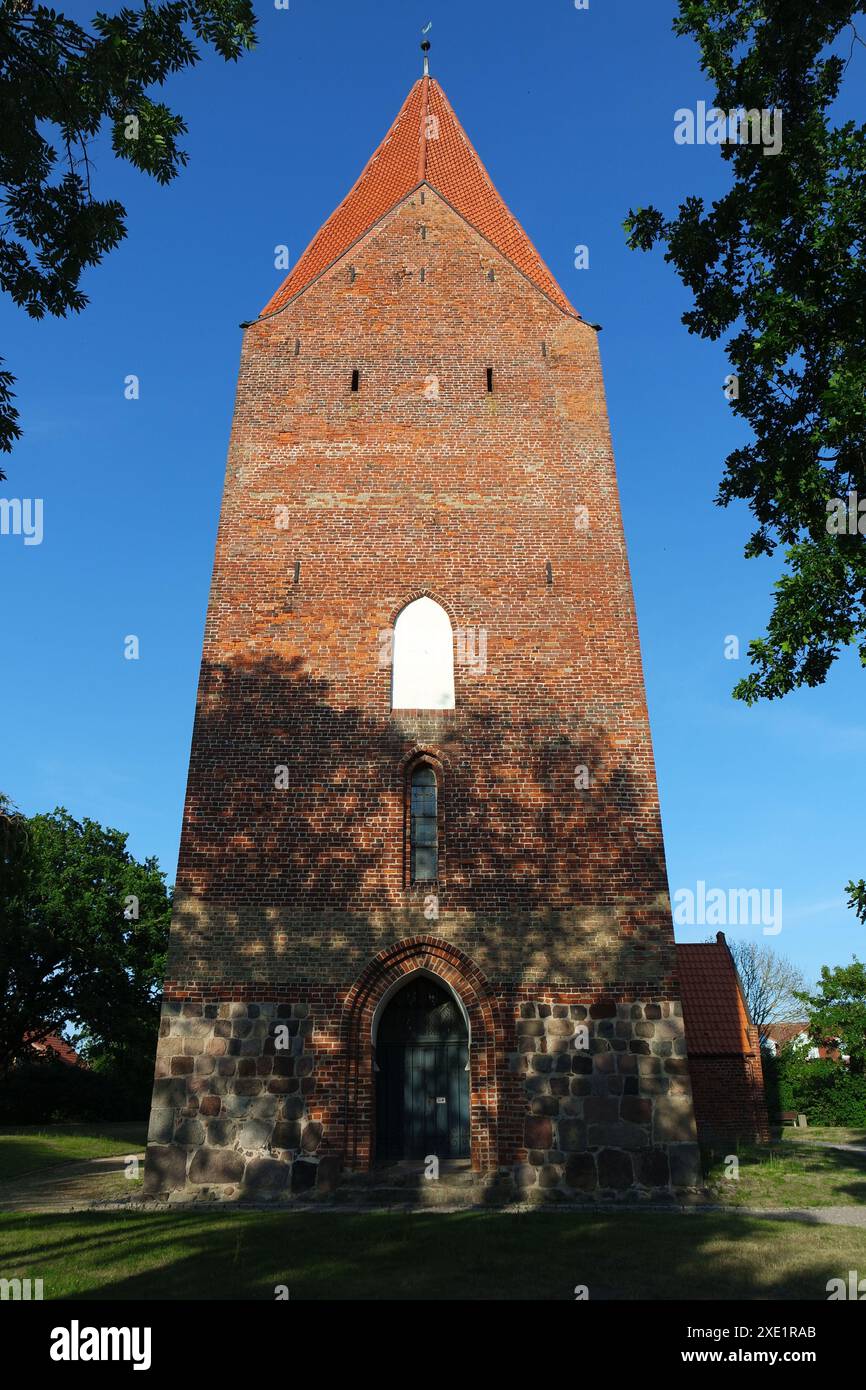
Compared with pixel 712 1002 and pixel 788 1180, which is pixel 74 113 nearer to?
pixel 788 1180

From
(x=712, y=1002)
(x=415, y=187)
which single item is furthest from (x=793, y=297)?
(x=712, y=1002)

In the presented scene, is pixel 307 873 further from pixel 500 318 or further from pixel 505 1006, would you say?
pixel 500 318

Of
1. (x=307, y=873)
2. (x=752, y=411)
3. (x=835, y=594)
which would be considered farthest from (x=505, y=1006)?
(x=752, y=411)

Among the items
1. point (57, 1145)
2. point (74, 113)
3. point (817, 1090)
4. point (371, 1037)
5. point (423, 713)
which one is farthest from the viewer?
point (817, 1090)

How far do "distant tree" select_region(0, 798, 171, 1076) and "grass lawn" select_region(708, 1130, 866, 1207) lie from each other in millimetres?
17613

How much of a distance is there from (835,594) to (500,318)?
27.2 feet

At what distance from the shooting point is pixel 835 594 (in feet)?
29.3

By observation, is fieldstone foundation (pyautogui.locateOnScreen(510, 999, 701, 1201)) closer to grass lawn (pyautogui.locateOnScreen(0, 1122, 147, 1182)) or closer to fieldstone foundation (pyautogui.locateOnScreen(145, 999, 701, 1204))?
fieldstone foundation (pyautogui.locateOnScreen(145, 999, 701, 1204))

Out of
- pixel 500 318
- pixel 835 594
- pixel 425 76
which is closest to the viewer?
pixel 835 594

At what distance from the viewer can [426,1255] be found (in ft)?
23.3

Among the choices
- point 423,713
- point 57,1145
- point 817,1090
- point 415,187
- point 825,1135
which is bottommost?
point 825,1135

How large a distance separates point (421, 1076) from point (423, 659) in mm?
5110

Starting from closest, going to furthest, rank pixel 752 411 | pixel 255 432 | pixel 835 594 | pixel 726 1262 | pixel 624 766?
1. pixel 726 1262
2. pixel 835 594
3. pixel 752 411
4. pixel 624 766
5. pixel 255 432

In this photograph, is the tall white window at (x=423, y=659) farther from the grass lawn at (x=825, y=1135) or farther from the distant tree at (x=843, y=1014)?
the distant tree at (x=843, y=1014)
